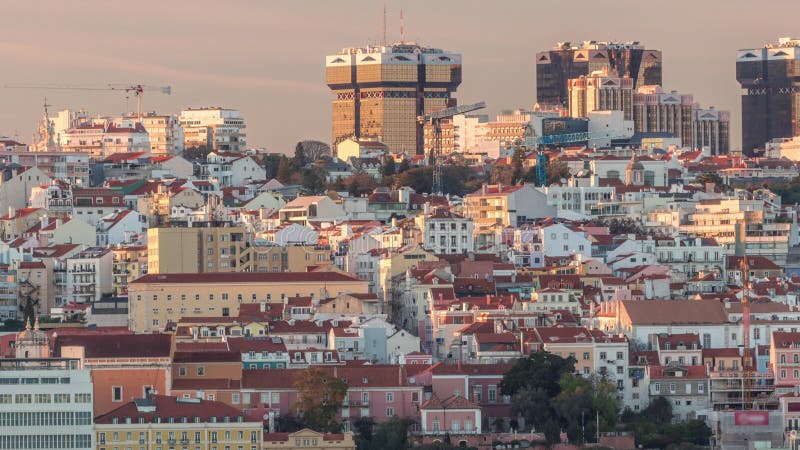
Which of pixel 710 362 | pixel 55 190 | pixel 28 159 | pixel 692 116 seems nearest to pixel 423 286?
pixel 710 362

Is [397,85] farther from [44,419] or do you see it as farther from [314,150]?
[44,419]

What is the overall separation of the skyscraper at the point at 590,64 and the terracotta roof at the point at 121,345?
337 ft

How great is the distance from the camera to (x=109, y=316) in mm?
84438

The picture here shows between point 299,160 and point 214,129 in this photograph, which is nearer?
point 299,160

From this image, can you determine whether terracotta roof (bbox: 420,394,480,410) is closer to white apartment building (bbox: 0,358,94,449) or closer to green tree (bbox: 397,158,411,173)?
white apartment building (bbox: 0,358,94,449)

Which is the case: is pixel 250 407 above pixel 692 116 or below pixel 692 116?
below

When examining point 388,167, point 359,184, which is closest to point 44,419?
point 359,184

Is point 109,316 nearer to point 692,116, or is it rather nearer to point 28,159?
point 28,159

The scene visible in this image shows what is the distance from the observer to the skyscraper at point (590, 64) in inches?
6865

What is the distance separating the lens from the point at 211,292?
3236 inches

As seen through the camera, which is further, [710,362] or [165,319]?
[165,319]

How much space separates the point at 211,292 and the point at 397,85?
8332 centimetres

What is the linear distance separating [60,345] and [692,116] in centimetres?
9994

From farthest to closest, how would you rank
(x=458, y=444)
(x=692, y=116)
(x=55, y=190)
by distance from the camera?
(x=692, y=116) → (x=55, y=190) → (x=458, y=444)
